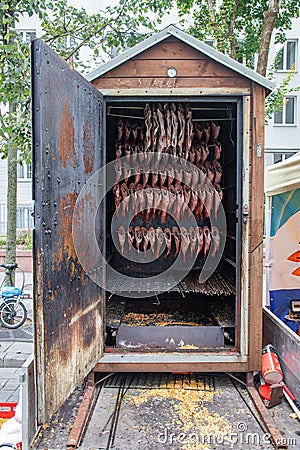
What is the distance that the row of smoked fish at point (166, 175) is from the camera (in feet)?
14.8

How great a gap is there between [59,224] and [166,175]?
2.00m

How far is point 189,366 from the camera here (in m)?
3.80

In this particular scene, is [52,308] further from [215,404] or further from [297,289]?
[297,289]

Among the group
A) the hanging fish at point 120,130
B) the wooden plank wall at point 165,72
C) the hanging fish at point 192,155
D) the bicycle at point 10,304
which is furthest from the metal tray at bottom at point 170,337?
the bicycle at point 10,304

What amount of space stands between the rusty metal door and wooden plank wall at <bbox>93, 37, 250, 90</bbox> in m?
0.40

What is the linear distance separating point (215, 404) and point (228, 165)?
116 inches

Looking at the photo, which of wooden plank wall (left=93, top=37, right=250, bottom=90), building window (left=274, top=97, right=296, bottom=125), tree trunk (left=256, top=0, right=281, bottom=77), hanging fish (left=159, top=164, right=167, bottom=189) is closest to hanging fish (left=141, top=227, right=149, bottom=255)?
hanging fish (left=159, top=164, right=167, bottom=189)

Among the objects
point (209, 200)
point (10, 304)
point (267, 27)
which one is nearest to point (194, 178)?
point (209, 200)

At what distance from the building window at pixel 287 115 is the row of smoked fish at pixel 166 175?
49.9 feet

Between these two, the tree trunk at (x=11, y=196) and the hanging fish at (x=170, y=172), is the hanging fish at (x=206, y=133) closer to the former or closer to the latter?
the hanging fish at (x=170, y=172)

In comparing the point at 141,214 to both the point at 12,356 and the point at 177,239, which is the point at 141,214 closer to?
the point at 177,239

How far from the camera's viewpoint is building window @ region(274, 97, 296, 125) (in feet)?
61.1

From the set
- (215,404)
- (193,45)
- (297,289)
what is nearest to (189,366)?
(215,404)

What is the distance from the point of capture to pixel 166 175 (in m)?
4.64
